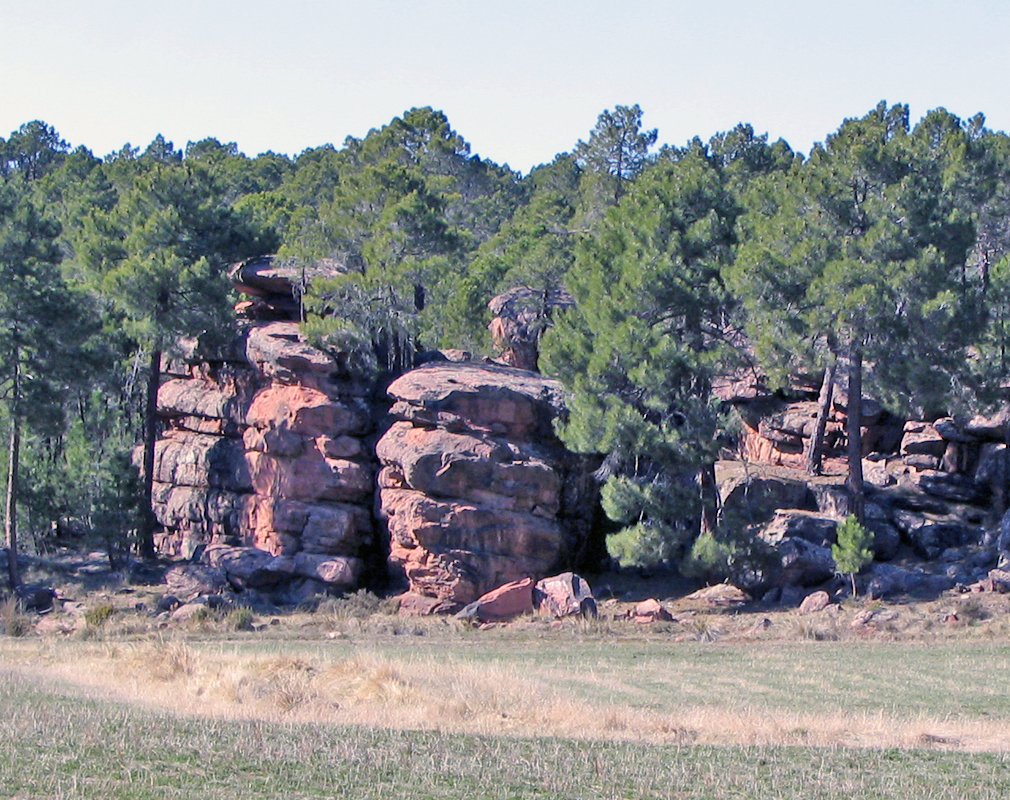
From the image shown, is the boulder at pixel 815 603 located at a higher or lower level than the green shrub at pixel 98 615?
higher

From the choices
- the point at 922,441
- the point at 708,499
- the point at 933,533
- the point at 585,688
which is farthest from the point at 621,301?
the point at 585,688

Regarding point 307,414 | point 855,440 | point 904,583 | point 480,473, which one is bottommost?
point 904,583

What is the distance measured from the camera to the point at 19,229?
36.9 metres

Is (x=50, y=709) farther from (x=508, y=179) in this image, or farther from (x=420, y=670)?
(x=508, y=179)

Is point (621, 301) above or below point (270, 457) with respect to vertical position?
above

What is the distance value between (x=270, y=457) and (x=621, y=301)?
11420mm

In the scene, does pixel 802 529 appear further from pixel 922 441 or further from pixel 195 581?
pixel 195 581

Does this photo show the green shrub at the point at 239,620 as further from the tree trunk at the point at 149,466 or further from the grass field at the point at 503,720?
the tree trunk at the point at 149,466

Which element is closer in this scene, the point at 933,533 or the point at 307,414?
the point at 933,533

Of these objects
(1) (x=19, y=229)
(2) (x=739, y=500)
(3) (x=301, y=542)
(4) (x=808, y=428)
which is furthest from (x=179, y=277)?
(4) (x=808, y=428)

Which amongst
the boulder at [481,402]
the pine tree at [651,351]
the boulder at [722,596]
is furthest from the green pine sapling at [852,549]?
the boulder at [481,402]

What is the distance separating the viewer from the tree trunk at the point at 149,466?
3834cm

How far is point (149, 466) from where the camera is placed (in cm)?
3888

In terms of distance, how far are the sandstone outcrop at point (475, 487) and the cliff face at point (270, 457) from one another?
142 centimetres
